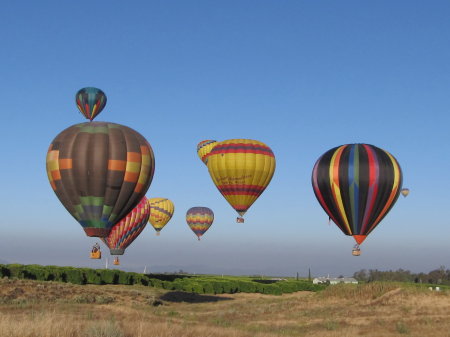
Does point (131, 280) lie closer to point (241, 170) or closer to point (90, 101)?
point (241, 170)

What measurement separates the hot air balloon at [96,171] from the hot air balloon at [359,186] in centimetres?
1699

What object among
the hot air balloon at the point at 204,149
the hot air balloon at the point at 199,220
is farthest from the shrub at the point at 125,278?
the hot air balloon at the point at 199,220

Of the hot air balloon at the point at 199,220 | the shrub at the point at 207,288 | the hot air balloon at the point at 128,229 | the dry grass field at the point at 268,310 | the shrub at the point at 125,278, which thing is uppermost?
the hot air balloon at the point at 199,220

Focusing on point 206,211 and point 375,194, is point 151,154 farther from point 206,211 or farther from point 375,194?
A: point 206,211

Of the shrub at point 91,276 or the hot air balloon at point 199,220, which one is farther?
the hot air balloon at point 199,220

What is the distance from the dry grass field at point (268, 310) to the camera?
111ft

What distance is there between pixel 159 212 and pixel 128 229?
91.5ft

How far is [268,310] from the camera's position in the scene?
47500 millimetres

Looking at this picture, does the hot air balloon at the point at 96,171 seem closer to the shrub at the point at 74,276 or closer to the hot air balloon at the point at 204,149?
the shrub at the point at 74,276


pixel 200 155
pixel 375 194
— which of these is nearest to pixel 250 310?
pixel 375 194

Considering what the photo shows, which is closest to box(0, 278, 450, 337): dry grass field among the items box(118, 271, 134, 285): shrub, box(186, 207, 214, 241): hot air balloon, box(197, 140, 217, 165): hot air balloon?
box(118, 271, 134, 285): shrub

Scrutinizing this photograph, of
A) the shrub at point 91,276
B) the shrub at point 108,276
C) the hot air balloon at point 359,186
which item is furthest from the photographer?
the shrub at point 108,276

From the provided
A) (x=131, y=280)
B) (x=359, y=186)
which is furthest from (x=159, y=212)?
(x=359, y=186)

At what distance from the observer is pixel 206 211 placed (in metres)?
95.3
